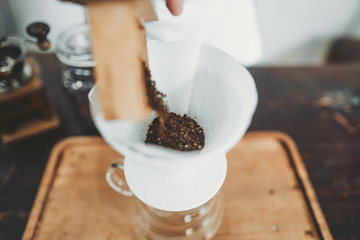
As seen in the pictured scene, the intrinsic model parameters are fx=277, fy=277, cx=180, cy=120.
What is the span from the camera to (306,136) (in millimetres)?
805

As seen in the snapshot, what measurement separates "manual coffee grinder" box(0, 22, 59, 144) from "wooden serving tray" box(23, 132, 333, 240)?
0.11 m

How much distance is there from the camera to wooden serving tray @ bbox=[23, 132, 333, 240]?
61 cm

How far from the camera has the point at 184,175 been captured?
0.50m

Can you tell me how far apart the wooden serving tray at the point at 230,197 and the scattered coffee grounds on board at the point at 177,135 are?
245 millimetres

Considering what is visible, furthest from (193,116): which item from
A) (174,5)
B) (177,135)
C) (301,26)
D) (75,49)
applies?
(301,26)

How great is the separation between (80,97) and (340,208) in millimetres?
703

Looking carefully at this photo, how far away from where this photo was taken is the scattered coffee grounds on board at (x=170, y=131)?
0.45 m

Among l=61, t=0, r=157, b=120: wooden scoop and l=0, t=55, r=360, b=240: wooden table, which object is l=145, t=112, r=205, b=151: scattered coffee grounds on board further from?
l=0, t=55, r=360, b=240: wooden table

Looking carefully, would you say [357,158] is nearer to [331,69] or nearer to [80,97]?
[331,69]

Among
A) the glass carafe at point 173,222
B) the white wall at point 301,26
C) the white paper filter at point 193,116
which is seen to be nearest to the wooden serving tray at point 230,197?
the glass carafe at point 173,222

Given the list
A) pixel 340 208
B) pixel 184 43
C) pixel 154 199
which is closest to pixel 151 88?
pixel 184 43

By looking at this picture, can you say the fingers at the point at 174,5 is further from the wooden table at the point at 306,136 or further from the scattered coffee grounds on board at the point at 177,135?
the wooden table at the point at 306,136

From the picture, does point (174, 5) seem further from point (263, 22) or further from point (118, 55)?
point (263, 22)

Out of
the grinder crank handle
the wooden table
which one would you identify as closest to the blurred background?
the wooden table
